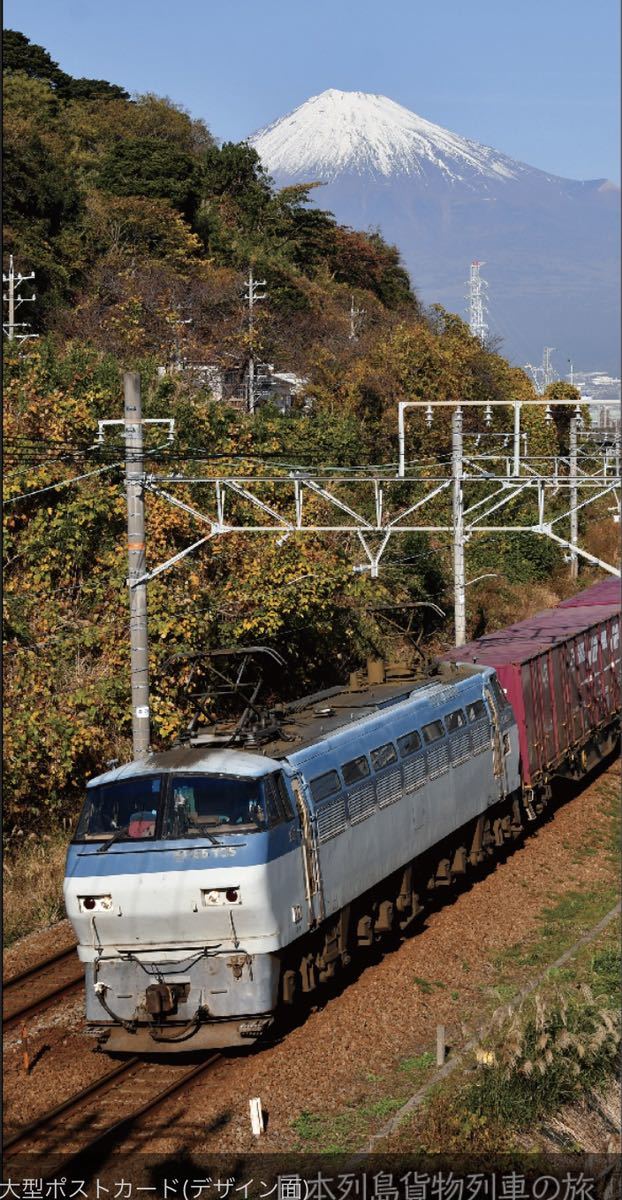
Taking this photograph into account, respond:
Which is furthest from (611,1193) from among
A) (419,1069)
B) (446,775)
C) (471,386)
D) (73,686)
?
(471,386)

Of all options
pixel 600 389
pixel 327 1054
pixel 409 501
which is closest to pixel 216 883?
pixel 327 1054

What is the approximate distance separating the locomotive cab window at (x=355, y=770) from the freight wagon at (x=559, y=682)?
5986 mm

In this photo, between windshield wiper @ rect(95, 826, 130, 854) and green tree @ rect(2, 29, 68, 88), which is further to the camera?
green tree @ rect(2, 29, 68, 88)

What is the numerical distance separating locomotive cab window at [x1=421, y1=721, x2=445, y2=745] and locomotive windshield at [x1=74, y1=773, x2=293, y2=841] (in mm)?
4161

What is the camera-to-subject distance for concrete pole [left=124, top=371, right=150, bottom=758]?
17.5 m

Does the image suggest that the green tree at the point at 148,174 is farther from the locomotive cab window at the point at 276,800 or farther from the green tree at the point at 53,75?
the locomotive cab window at the point at 276,800

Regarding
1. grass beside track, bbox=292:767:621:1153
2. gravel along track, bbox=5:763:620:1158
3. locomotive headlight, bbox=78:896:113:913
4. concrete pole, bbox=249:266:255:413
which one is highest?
concrete pole, bbox=249:266:255:413

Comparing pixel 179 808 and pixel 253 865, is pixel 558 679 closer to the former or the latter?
pixel 179 808

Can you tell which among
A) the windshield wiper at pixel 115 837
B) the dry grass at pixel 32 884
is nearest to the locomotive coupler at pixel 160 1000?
the windshield wiper at pixel 115 837

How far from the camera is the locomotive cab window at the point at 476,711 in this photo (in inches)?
735

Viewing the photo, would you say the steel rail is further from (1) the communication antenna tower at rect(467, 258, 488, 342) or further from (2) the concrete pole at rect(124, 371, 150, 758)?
(1) the communication antenna tower at rect(467, 258, 488, 342)

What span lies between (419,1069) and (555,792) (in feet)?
42.0

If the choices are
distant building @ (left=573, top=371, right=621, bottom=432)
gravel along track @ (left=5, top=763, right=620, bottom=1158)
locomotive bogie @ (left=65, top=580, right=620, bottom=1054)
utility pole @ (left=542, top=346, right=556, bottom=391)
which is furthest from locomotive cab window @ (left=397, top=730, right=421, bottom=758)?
utility pole @ (left=542, top=346, right=556, bottom=391)

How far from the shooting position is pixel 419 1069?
41.5 ft
